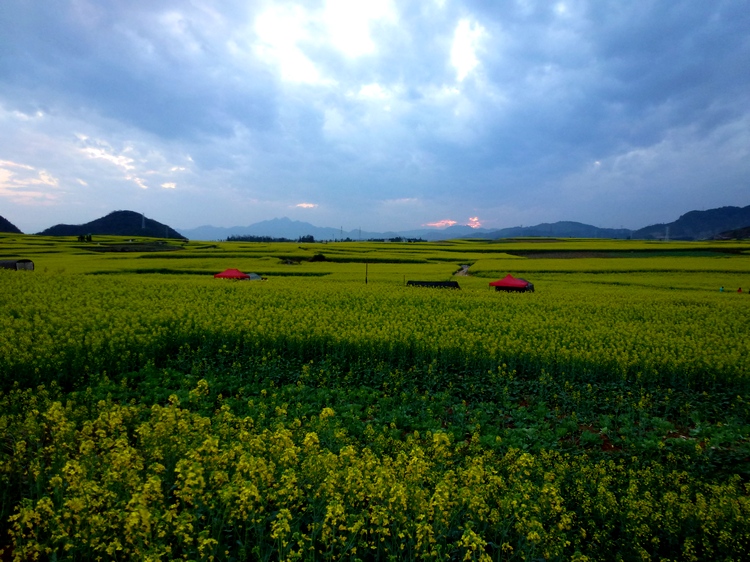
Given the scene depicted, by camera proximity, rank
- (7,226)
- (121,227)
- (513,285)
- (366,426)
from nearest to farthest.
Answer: (366,426), (513,285), (7,226), (121,227)

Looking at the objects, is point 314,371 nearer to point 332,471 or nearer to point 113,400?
point 113,400

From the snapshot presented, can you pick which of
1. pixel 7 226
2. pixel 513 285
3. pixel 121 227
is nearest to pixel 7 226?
pixel 7 226

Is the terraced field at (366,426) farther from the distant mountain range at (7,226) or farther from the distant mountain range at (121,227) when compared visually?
the distant mountain range at (121,227)

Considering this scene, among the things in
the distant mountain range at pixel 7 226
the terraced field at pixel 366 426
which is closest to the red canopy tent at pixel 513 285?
the terraced field at pixel 366 426

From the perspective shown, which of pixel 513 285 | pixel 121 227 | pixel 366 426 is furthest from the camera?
pixel 121 227

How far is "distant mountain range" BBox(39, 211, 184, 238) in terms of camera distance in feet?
411

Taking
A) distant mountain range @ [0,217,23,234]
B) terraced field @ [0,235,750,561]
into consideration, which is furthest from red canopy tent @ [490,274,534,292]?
distant mountain range @ [0,217,23,234]

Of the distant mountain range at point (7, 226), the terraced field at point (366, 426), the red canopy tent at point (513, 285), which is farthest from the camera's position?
the distant mountain range at point (7, 226)

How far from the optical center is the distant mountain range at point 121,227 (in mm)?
125375

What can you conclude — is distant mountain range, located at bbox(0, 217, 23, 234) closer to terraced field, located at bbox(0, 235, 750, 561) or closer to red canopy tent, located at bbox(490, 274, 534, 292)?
terraced field, located at bbox(0, 235, 750, 561)

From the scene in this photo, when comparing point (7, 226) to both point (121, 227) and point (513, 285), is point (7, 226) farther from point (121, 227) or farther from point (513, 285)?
point (513, 285)

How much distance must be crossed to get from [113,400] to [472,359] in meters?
7.86

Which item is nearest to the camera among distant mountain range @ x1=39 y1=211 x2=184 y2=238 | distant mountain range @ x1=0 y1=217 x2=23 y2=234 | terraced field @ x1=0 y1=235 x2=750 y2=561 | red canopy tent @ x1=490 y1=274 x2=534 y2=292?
terraced field @ x1=0 y1=235 x2=750 y2=561

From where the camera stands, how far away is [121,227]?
461 ft
